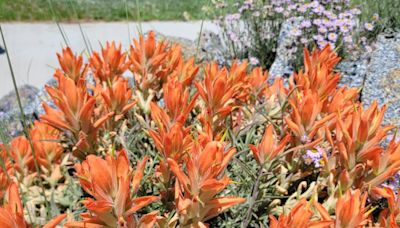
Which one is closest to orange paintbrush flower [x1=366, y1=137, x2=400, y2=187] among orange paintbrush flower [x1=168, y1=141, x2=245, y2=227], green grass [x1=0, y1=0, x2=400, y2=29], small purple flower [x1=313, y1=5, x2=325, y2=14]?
orange paintbrush flower [x1=168, y1=141, x2=245, y2=227]

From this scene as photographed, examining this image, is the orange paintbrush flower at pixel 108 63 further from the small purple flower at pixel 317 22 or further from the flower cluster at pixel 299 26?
the small purple flower at pixel 317 22

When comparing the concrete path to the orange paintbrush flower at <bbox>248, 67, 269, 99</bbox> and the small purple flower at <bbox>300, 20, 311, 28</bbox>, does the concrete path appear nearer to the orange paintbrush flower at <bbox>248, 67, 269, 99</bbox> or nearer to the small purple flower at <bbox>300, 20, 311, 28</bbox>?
the small purple flower at <bbox>300, 20, 311, 28</bbox>

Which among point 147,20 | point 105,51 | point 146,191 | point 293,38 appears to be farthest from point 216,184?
point 147,20

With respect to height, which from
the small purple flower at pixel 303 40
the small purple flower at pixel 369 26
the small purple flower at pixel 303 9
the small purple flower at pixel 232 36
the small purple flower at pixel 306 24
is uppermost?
the small purple flower at pixel 303 9

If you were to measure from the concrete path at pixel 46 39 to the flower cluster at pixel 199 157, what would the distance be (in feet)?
14.6

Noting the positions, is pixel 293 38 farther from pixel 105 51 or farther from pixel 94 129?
pixel 94 129

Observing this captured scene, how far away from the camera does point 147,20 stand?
344 inches

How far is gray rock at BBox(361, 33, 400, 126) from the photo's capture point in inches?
109

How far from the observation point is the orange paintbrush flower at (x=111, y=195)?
3.42ft

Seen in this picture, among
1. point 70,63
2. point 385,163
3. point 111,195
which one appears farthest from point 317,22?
point 111,195

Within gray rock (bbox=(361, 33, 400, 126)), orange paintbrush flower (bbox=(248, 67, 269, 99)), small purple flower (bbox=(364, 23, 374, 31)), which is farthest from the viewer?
small purple flower (bbox=(364, 23, 374, 31))

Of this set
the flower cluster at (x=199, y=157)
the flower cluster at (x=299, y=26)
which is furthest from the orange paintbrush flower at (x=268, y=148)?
the flower cluster at (x=299, y=26)

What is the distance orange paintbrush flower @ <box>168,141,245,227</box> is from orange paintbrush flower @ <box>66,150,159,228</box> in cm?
9

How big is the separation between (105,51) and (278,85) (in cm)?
66
